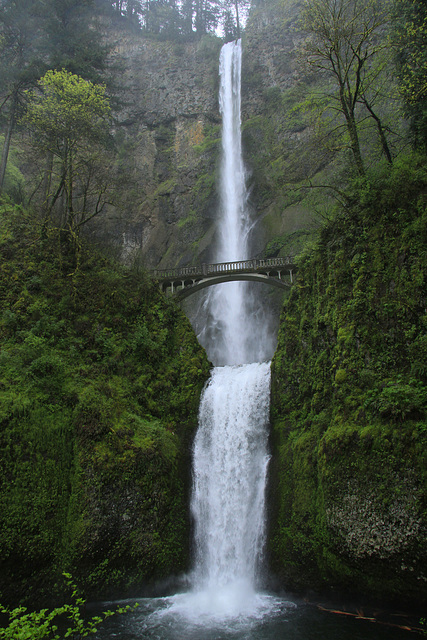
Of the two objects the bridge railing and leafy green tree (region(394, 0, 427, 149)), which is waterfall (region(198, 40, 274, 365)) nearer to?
the bridge railing

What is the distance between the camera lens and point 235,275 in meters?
23.1

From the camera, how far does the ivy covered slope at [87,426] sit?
37.7 feet

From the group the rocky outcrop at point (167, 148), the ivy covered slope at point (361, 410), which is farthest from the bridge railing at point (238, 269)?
the rocky outcrop at point (167, 148)

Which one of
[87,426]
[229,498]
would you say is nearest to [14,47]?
[87,426]

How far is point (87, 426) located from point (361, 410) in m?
8.13

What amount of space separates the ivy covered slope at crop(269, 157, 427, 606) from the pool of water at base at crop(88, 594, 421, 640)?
2.64 feet

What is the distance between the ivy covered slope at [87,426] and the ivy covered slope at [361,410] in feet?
12.3

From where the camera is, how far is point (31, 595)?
1076 centimetres

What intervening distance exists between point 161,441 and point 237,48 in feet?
132

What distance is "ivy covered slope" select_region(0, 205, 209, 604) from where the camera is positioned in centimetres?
1148

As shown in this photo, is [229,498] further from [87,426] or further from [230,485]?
[87,426]

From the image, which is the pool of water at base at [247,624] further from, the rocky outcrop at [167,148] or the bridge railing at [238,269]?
the rocky outcrop at [167,148]

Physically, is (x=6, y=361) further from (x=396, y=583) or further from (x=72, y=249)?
(x=396, y=583)

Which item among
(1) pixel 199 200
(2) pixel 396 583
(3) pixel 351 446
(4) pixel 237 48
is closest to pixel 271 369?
(3) pixel 351 446
